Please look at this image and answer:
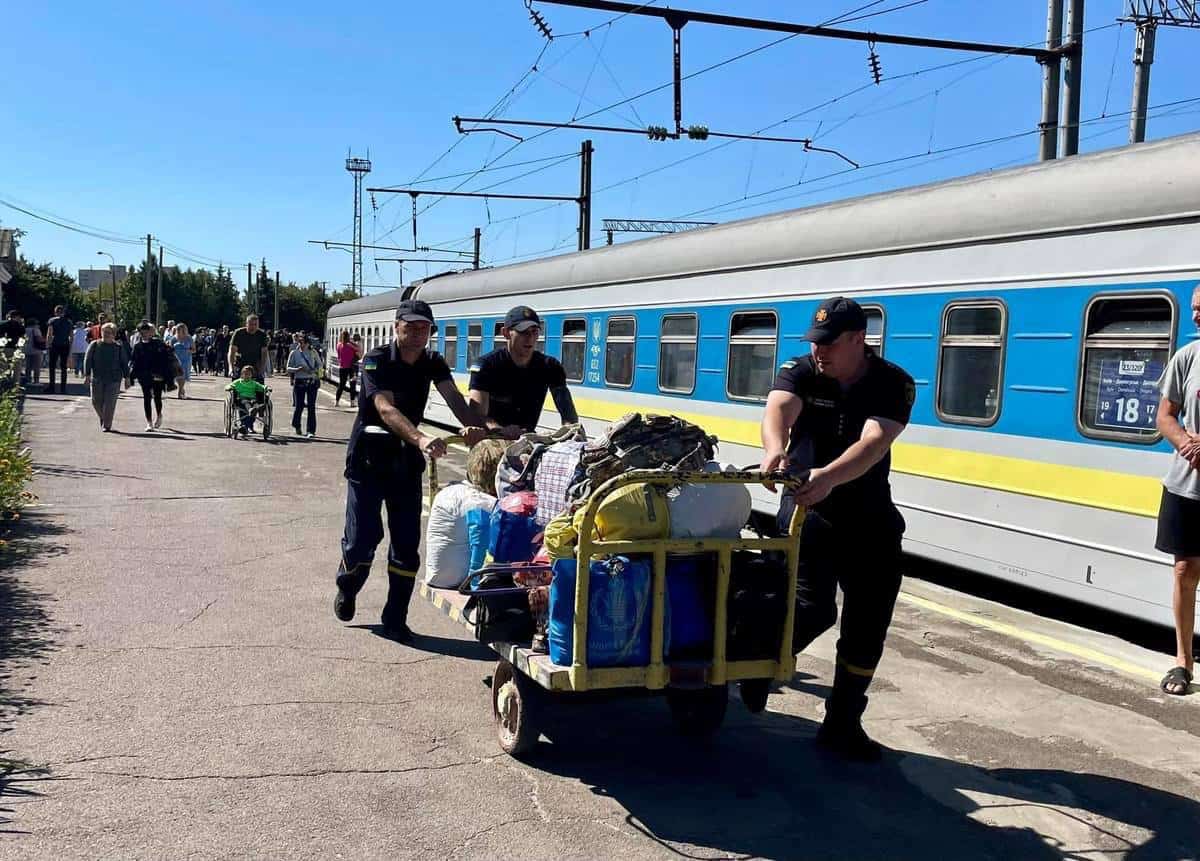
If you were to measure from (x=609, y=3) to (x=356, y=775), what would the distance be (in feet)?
33.3

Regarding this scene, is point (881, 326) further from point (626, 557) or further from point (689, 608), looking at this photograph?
point (626, 557)

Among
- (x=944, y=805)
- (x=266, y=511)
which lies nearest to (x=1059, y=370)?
Result: (x=944, y=805)

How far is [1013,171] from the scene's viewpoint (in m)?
7.96

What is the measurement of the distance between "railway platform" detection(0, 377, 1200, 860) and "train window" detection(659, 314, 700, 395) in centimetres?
494

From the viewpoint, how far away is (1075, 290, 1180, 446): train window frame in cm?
662

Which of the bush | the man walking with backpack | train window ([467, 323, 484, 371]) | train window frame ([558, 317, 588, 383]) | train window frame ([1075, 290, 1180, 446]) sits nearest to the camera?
train window frame ([1075, 290, 1180, 446])

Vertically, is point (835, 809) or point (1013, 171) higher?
point (1013, 171)

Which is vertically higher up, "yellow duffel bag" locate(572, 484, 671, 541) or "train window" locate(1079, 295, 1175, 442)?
"train window" locate(1079, 295, 1175, 442)

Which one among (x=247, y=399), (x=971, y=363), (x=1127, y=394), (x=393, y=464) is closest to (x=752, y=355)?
(x=971, y=363)

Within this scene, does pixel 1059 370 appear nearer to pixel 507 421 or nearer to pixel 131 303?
pixel 507 421

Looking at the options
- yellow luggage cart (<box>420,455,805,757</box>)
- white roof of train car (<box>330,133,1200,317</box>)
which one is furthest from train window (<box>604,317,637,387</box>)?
yellow luggage cart (<box>420,455,805,757</box>)

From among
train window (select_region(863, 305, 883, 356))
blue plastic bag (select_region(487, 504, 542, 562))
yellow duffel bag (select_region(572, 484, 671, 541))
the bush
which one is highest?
train window (select_region(863, 305, 883, 356))

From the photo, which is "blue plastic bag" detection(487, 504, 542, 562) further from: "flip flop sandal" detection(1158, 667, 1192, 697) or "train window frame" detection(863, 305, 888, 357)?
"train window frame" detection(863, 305, 888, 357)

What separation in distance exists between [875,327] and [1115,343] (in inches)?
92.0
